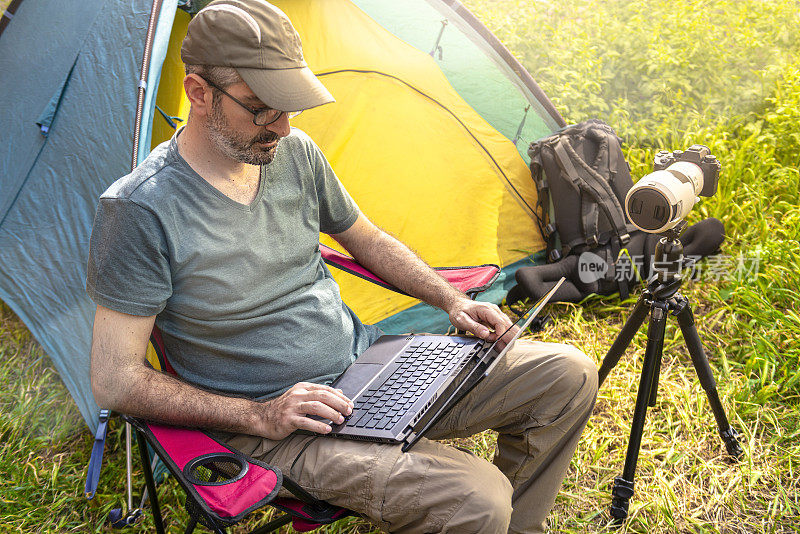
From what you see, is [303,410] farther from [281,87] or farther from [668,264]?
[668,264]

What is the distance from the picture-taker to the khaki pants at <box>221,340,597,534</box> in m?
1.52

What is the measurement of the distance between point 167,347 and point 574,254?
1.96 metres

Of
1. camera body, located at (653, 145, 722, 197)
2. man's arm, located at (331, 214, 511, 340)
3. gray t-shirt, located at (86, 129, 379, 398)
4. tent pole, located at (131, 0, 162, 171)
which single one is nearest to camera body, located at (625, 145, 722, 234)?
camera body, located at (653, 145, 722, 197)

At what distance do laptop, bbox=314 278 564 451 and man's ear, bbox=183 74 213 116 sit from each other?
0.78 meters

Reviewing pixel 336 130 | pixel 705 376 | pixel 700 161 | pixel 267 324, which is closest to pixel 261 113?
pixel 267 324

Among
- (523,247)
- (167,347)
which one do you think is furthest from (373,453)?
(523,247)

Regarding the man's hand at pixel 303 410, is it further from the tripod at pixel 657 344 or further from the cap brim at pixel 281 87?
the tripod at pixel 657 344

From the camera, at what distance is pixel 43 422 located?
2.71m

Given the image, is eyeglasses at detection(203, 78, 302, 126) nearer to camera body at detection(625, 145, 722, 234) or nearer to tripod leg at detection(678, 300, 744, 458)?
camera body at detection(625, 145, 722, 234)

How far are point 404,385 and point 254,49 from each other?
881 millimetres

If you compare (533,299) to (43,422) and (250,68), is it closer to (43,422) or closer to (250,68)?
(250,68)

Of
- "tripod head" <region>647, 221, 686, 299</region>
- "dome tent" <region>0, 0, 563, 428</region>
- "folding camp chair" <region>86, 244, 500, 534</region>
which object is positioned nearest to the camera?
"folding camp chair" <region>86, 244, 500, 534</region>

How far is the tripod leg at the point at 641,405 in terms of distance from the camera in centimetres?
207

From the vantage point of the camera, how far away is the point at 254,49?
159 cm
